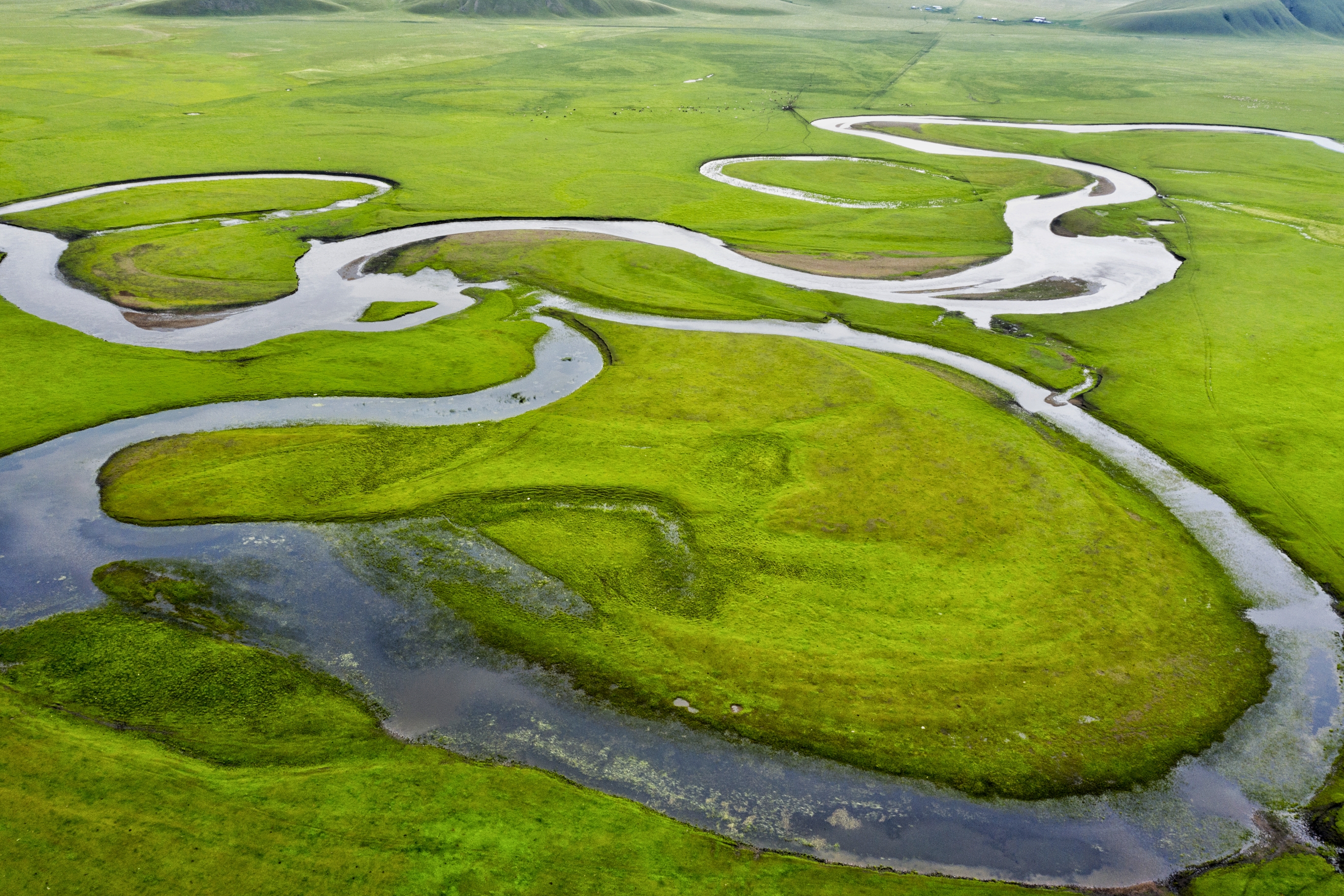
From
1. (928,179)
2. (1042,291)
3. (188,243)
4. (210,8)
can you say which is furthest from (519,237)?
(210,8)

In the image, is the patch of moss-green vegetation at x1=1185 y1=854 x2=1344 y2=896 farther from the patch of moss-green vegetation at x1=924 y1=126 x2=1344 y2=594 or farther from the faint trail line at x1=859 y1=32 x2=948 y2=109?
the faint trail line at x1=859 y1=32 x2=948 y2=109

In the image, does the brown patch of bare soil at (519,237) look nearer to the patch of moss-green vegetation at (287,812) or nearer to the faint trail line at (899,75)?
the patch of moss-green vegetation at (287,812)

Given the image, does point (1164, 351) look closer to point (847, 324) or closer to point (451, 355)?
point (847, 324)

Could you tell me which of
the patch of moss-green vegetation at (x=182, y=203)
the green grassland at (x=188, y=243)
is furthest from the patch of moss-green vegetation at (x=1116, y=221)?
the patch of moss-green vegetation at (x=182, y=203)

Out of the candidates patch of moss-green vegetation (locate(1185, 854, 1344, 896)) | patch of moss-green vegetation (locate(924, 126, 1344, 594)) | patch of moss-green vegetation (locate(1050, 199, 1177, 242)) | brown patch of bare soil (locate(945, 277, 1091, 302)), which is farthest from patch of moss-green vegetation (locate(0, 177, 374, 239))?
patch of moss-green vegetation (locate(1185, 854, 1344, 896))

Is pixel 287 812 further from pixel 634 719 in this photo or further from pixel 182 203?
pixel 182 203
